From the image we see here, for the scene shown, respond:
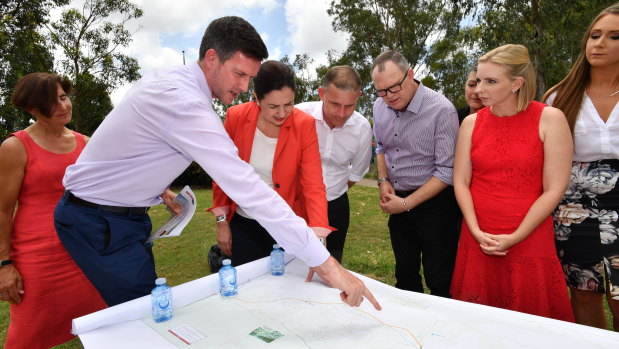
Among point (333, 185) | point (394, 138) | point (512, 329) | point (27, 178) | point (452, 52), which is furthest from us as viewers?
point (452, 52)

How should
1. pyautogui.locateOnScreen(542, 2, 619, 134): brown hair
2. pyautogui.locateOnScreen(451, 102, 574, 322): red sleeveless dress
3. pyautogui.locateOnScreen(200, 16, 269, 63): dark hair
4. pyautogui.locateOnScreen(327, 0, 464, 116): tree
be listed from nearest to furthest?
pyautogui.locateOnScreen(200, 16, 269, 63): dark hair, pyautogui.locateOnScreen(451, 102, 574, 322): red sleeveless dress, pyautogui.locateOnScreen(542, 2, 619, 134): brown hair, pyautogui.locateOnScreen(327, 0, 464, 116): tree

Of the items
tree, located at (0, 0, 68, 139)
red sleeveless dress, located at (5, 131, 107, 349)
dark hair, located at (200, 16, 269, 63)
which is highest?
tree, located at (0, 0, 68, 139)

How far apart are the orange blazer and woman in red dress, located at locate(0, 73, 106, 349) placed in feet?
3.06

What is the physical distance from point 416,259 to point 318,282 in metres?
0.97

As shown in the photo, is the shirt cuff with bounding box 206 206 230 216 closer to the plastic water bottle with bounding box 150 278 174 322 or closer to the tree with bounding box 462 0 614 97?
the plastic water bottle with bounding box 150 278 174 322

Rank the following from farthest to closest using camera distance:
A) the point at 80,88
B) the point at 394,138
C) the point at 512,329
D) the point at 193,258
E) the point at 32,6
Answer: the point at 80,88 < the point at 32,6 < the point at 193,258 < the point at 394,138 < the point at 512,329

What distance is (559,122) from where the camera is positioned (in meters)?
1.80

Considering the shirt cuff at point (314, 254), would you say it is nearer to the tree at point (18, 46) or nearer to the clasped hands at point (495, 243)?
the clasped hands at point (495, 243)

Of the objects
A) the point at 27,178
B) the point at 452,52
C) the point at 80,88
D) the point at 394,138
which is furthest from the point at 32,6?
the point at 452,52

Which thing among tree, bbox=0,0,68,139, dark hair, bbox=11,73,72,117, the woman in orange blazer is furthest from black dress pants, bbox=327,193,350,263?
tree, bbox=0,0,68,139

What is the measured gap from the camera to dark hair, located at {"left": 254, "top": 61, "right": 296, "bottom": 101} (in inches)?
78.3

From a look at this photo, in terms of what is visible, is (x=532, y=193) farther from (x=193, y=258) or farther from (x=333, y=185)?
(x=193, y=258)

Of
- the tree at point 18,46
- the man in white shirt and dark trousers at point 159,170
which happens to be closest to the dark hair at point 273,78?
the man in white shirt and dark trousers at point 159,170

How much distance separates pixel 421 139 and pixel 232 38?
4.33 feet
